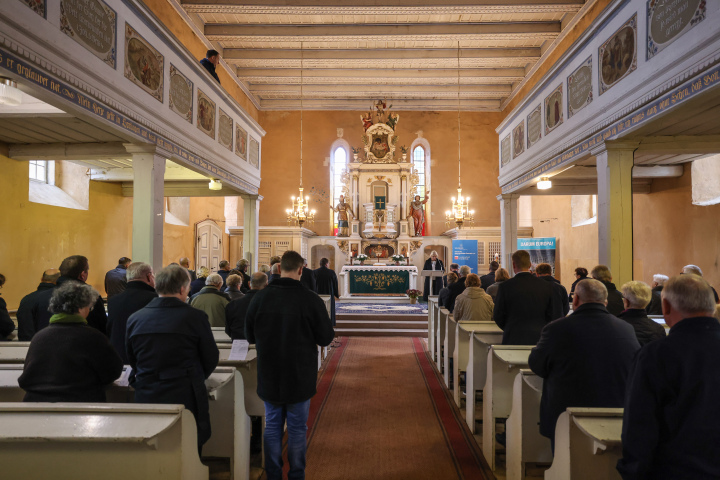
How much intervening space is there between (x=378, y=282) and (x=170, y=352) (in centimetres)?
1191

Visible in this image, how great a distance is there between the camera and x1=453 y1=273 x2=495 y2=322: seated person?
589 centimetres

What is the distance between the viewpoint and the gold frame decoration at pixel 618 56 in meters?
5.58

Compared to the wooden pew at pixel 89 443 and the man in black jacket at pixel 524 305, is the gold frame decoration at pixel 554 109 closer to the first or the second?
the man in black jacket at pixel 524 305

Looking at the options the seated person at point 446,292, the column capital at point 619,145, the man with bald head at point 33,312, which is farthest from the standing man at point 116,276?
the column capital at point 619,145

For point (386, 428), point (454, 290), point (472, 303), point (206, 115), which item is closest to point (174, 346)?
point (386, 428)

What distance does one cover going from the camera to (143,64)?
6164 millimetres

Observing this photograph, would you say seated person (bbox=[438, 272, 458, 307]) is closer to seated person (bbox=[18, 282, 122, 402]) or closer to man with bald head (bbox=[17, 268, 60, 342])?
man with bald head (bbox=[17, 268, 60, 342])

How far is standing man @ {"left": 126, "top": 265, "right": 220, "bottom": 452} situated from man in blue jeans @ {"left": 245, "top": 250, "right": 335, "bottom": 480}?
0.37 meters

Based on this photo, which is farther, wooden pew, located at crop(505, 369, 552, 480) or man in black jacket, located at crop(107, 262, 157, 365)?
man in black jacket, located at crop(107, 262, 157, 365)

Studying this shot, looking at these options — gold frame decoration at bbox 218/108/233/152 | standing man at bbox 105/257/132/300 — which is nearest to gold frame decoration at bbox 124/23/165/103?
standing man at bbox 105/257/132/300

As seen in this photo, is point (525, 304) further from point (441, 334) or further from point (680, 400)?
point (441, 334)

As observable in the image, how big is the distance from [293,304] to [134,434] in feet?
3.75

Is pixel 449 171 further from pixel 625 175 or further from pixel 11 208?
pixel 11 208

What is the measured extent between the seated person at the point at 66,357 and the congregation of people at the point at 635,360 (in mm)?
2445
